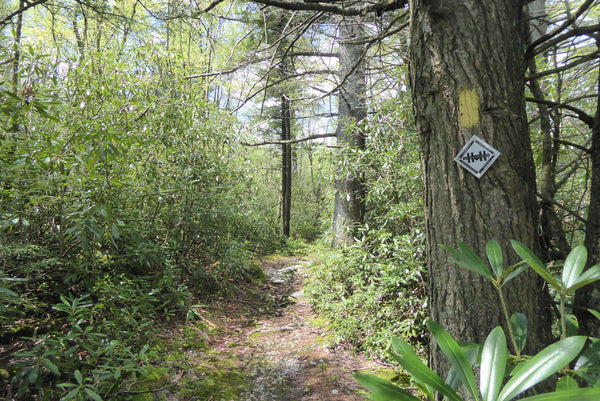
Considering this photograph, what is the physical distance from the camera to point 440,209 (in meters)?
1.31

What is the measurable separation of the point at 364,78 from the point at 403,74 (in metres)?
2.36

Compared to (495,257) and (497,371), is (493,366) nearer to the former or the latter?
(497,371)

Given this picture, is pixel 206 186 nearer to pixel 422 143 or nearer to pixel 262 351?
pixel 262 351

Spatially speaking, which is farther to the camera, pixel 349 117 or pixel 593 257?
pixel 349 117

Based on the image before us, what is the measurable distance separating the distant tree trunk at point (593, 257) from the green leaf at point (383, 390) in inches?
39.5

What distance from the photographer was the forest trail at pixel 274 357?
95.6 inches

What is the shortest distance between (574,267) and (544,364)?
33cm

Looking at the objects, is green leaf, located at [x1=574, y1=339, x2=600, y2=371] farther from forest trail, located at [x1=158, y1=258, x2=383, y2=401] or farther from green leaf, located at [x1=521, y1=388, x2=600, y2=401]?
forest trail, located at [x1=158, y1=258, x2=383, y2=401]

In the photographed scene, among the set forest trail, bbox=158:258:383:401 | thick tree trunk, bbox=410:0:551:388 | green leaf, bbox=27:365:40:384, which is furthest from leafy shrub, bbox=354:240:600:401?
green leaf, bbox=27:365:40:384

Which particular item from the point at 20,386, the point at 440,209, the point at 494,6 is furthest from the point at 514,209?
the point at 20,386

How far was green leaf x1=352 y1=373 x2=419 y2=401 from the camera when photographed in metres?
0.51

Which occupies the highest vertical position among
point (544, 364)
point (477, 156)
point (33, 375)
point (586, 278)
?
point (477, 156)

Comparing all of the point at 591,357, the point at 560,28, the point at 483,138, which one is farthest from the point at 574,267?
the point at 560,28

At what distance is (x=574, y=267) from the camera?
0.72 m
